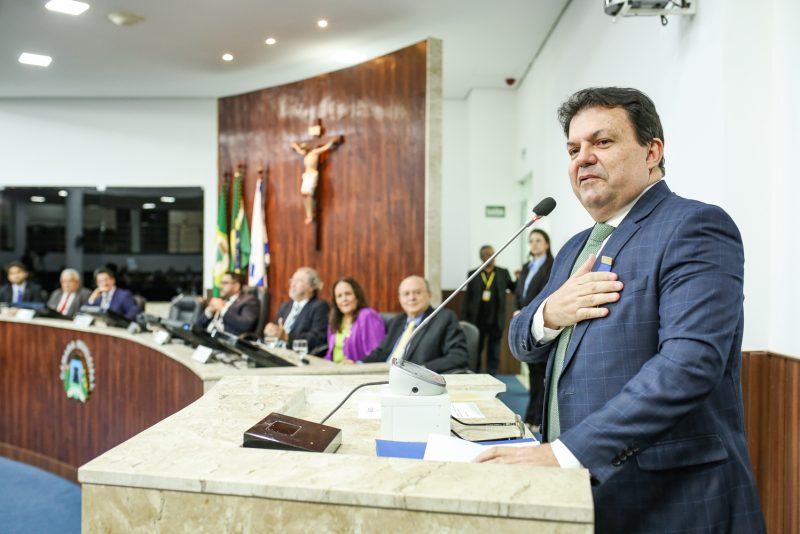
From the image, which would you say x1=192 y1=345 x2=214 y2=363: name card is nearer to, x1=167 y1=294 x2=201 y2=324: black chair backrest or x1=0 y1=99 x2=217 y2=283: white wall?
x1=167 y1=294 x2=201 y2=324: black chair backrest

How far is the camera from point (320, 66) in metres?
6.80

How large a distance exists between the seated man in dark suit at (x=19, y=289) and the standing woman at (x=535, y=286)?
5401mm

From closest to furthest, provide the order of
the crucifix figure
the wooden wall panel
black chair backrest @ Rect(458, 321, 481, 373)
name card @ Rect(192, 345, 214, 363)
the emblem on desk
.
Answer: name card @ Rect(192, 345, 214, 363)
black chair backrest @ Rect(458, 321, 481, 373)
the emblem on desk
the wooden wall panel
the crucifix figure

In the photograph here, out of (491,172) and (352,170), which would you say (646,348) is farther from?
(491,172)

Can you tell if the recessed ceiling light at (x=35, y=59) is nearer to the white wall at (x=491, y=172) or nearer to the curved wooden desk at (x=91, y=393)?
the curved wooden desk at (x=91, y=393)

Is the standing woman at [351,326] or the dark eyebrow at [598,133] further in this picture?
the standing woman at [351,326]

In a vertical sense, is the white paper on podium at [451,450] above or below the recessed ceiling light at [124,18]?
below

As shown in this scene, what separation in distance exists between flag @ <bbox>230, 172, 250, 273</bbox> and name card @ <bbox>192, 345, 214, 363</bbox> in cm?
441

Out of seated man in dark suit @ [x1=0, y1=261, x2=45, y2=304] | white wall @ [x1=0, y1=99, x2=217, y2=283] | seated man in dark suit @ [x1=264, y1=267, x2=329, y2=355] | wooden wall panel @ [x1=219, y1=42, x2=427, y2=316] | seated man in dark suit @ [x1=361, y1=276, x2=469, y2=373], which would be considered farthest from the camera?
white wall @ [x1=0, y1=99, x2=217, y2=283]

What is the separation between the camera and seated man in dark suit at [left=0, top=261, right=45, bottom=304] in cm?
709

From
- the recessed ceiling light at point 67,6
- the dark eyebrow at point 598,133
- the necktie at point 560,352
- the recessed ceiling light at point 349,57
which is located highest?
the recessed ceiling light at point 349,57

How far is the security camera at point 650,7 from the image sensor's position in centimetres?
271

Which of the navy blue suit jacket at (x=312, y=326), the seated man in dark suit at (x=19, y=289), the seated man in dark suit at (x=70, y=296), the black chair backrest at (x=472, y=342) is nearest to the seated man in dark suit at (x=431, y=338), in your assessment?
the black chair backrest at (x=472, y=342)

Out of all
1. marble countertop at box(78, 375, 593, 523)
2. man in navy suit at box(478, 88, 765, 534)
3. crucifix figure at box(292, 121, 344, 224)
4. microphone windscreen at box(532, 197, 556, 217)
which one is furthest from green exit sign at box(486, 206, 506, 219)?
marble countertop at box(78, 375, 593, 523)
